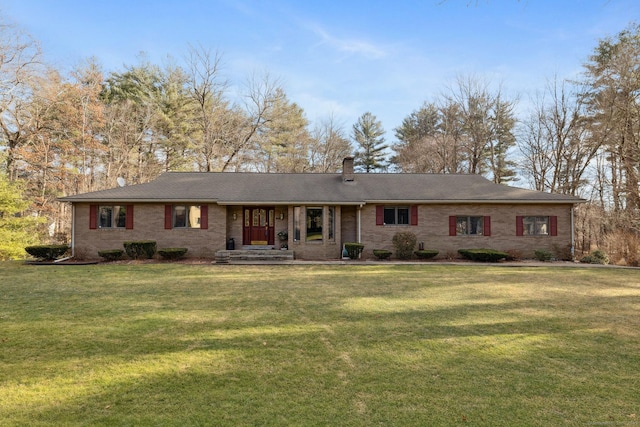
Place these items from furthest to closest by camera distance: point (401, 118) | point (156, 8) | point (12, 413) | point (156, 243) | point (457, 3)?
point (401, 118) < point (156, 243) < point (156, 8) < point (457, 3) < point (12, 413)

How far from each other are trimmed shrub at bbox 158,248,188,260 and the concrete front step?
67.6 inches

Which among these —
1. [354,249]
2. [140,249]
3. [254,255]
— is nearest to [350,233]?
[354,249]

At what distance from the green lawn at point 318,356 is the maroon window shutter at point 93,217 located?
7446 mm

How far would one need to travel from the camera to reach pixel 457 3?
4145 millimetres

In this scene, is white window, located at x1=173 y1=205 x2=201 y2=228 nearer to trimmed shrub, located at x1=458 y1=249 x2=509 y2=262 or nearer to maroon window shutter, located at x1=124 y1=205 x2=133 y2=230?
maroon window shutter, located at x1=124 y1=205 x2=133 y2=230

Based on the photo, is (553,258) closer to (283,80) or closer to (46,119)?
(283,80)

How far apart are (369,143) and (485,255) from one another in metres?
25.6

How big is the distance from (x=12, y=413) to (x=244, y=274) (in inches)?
343

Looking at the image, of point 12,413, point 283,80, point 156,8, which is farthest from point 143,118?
point 12,413

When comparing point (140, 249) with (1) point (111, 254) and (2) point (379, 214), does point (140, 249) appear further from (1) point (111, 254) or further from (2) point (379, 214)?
(2) point (379, 214)

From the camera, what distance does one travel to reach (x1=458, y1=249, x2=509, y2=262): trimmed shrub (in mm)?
15273

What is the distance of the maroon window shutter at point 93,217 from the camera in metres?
15.8

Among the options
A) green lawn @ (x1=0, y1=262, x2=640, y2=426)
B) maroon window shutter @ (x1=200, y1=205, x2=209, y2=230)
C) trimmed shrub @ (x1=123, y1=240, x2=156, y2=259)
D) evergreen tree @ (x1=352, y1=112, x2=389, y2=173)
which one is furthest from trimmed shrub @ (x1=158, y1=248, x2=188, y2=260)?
evergreen tree @ (x1=352, y1=112, x2=389, y2=173)

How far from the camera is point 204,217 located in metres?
16.2
